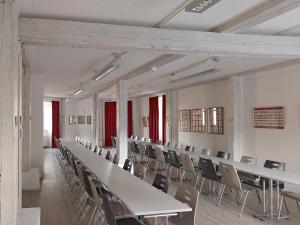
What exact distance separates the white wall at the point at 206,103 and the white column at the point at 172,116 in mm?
232

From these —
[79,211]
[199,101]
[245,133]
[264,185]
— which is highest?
[199,101]

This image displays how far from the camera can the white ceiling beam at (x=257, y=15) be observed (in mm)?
3556

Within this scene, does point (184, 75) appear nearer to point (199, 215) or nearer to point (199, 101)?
point (199, 101)

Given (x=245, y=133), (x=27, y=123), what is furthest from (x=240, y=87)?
(x=27, y=123)

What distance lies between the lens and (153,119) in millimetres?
16938

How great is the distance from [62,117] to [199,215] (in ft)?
48.2

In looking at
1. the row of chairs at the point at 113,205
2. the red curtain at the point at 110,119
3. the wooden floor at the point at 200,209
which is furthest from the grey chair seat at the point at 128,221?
the red curtain at the point at 110,119

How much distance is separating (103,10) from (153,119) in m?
13.2

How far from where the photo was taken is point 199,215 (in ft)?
17.9

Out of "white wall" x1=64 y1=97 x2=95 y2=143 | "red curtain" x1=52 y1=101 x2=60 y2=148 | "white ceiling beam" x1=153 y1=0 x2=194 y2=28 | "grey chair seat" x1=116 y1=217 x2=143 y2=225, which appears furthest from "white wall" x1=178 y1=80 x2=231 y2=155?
"red curtain" x1=52 y1=101 x2=60 y2=148

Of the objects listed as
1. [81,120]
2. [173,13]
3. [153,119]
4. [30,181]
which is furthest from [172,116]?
[173,13]

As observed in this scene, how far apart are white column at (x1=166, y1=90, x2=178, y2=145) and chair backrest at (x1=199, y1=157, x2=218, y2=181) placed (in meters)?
7.32

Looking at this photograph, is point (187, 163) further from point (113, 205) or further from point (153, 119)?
point (153, 119)

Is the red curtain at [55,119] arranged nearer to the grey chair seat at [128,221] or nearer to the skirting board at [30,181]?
the skirting board at [30,181]
